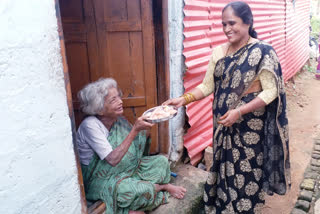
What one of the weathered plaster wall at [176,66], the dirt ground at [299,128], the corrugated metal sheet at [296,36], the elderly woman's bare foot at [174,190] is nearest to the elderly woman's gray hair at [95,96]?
the weathered plaster wall at [176,66]

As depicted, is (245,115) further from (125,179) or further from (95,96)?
(95,96)

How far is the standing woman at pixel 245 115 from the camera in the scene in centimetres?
208

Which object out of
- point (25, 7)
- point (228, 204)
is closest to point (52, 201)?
point (25, 7)

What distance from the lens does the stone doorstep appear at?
103 inches

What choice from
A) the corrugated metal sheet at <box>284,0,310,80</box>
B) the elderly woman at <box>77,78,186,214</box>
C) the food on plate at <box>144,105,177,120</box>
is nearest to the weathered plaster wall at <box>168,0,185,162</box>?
the food on plate at <box>144,105,177,120</box>

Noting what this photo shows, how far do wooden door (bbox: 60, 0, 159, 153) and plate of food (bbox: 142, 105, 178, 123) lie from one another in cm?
64

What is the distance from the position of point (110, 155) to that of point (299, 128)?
15.7 ft

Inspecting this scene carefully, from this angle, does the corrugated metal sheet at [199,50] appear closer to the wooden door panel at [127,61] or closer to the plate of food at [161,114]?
the wooden door panel at [127,61]

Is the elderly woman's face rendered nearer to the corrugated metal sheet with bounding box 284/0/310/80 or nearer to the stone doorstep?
the stone doorstep

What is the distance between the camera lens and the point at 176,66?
3.07 meters

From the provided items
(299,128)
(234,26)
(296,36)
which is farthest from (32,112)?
(296,36)

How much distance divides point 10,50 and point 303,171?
13.6 ft

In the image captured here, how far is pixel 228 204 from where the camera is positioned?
2.53 m

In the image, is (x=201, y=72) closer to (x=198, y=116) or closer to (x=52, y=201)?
(x=198, y=116)
